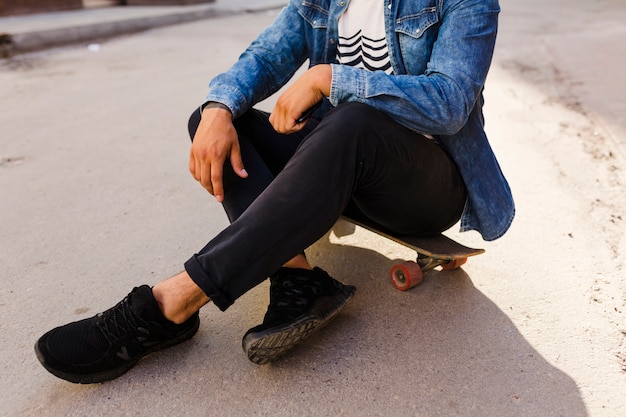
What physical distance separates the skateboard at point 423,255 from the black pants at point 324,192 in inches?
5.7

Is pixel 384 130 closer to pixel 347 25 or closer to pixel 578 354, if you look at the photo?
pixel 347 25

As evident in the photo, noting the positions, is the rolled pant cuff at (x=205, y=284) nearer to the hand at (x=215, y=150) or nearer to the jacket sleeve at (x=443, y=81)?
the hand at (x=215, y=150)

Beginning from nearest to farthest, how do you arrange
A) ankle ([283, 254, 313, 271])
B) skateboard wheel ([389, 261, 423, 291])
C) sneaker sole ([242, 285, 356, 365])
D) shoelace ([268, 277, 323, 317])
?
sneaker sole ([242, 285, 356, 365]) < shoelace ([268, 277, 323, 317]) < ankle ([283, 254, 313, 271]) < skateboard wheel ([389, 261, 423, 291])

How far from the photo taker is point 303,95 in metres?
1.47

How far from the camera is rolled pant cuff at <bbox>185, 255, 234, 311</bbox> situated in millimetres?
1317

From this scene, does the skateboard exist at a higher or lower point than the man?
Result: lower

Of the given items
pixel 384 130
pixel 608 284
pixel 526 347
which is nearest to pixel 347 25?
pixel 384 130

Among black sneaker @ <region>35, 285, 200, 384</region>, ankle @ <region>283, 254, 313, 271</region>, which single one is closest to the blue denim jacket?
ankle @ <region>283, 254, 313, 271</region>

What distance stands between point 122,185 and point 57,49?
414 centimetres

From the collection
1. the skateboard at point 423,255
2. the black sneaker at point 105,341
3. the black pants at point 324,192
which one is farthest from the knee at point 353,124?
the black sneaker at point 105,341

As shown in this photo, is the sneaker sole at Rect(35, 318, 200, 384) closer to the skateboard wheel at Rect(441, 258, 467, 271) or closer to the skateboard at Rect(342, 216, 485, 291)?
the skateboard at Rect(342, 216, 485, 291)

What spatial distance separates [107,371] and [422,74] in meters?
1.07

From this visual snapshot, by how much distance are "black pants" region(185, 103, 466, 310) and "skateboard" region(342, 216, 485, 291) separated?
0.15m

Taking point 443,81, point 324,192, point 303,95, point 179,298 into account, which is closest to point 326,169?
point 324,192
